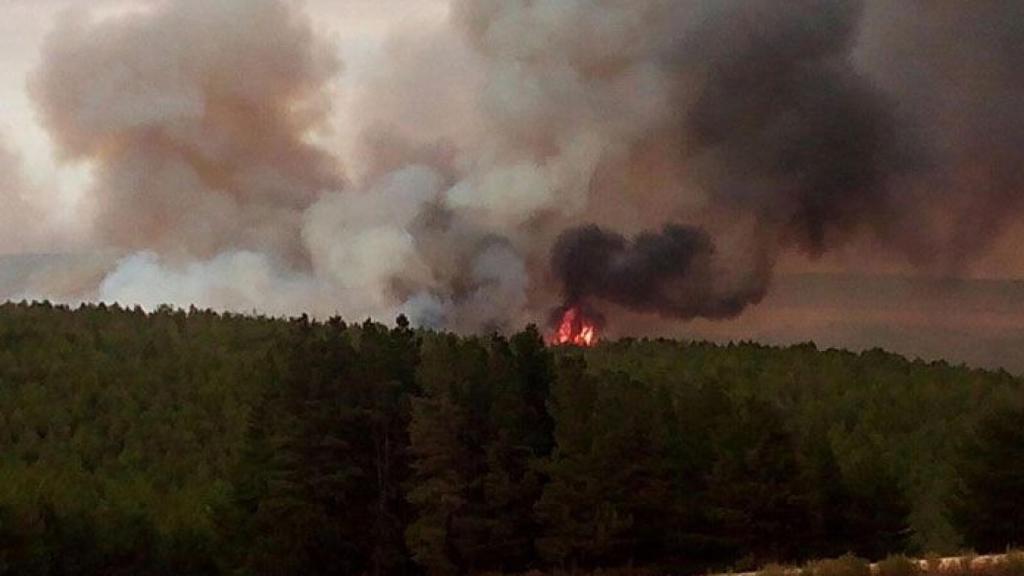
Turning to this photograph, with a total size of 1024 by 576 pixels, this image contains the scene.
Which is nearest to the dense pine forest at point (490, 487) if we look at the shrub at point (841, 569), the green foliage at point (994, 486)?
the green foliage at point (994, 486)

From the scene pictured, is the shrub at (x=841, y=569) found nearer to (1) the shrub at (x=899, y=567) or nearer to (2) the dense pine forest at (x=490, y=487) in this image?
(1) the shrub at (x=899, y=567)

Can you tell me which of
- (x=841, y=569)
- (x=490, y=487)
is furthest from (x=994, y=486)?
(x=841, y=569)

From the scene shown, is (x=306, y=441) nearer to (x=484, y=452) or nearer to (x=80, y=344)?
(x=484, y=452)

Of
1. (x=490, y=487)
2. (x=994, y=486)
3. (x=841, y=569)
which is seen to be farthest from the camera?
(x=994, y=486)

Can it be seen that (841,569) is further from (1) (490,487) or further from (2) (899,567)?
(1) (490,487)

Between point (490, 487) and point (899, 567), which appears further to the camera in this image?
point (490, 487)

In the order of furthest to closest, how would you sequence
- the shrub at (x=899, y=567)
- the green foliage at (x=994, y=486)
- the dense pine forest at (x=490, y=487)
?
the green foliage at (x=994, y=486)
the dense pine forest at (x=490, y=487)
the shrub at (x=899, y=567)

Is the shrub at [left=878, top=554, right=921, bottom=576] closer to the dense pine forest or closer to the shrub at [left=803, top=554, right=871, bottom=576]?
the shrub at [left=803, top=554, right=871, bottom=576]

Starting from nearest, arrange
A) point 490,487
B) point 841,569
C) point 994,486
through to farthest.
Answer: point 841,569 → point 490,487 → point 994,486

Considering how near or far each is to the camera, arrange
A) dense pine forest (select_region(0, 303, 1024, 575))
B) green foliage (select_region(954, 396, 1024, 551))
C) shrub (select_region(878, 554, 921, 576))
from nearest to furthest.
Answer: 1. shrub (select_region(878, 554, 921, 576))
2. dense pine forest (select_region(0, 303, 1024, 575))
3. green foliage (select_region(954, 396, 1024, 551))

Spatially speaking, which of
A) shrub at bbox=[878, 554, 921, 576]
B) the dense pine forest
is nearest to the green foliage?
the dense pine forest

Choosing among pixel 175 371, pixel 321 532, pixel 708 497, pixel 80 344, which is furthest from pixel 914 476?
pixel 80 344

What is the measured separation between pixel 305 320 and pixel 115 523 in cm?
1434

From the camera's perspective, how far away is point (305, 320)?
238ft
